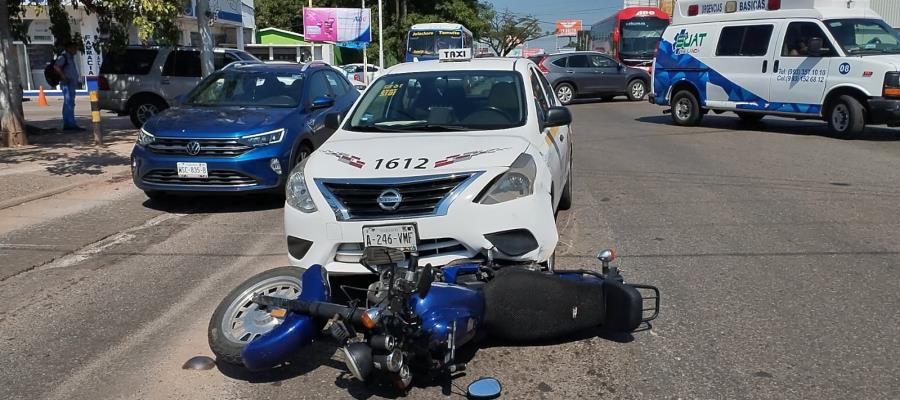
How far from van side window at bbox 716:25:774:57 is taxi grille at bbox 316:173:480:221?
38.0 feet

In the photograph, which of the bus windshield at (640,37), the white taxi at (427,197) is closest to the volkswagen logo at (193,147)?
the white taxi at (427,197)

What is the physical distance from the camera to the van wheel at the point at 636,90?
974 inches

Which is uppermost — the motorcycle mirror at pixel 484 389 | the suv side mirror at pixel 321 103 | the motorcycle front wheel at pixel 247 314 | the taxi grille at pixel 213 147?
the suv side mirror at pixel 321 103

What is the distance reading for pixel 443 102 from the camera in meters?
6.24

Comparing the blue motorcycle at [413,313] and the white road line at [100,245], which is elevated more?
the blue motorcycle at [413,313]

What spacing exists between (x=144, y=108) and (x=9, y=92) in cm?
364

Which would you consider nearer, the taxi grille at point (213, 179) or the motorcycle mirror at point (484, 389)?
the motorcycle mirror at point (484, 389)

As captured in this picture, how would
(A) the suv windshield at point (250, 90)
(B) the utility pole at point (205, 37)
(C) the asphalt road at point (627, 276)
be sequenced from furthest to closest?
(B) the utility pole at point (205, 37) → (A) the suv windshield at point (250, 90) → (C) the asphalt road at point (627, 276)

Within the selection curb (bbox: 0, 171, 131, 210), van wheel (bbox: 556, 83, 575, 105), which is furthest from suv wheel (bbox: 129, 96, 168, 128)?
van wheel (bbox: 556, 83, 575, 105)

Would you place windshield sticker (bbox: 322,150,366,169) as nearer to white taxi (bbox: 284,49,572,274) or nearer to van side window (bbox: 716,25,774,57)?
white taxi (bbox: 284,49,572,274)

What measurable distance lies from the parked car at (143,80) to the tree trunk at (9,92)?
2954mm

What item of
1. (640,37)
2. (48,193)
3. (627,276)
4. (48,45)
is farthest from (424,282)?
(48,45)

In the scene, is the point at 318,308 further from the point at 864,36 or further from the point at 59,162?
the point at 864,36

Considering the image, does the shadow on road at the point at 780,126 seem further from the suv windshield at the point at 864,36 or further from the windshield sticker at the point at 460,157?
the windshield sticker at the point at 460,157
